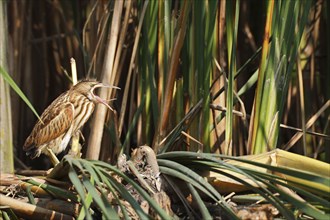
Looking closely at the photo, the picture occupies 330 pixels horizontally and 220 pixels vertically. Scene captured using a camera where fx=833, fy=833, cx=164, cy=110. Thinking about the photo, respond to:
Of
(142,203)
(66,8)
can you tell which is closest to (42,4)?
(66,8)

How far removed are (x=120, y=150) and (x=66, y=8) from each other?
112cm

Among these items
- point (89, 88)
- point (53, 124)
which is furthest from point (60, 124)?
point (89, 88)

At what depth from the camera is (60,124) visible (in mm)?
3541

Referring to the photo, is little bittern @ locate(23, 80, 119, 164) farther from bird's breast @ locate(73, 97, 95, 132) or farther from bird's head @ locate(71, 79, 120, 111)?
bird's head @ locate(71, 79, 120, 111)

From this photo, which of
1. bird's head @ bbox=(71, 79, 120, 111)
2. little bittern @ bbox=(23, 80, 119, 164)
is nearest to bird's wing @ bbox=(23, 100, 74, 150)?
little bittern @ bbox=(23, 80, 119, 164)

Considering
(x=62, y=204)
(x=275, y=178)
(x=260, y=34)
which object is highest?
(x=260, y=34)

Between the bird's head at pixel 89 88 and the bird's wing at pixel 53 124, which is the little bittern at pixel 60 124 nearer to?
the bird's wing at pixel 53 124

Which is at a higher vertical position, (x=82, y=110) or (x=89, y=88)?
(x=89, y=88)

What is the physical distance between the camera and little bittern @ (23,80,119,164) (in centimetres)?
349

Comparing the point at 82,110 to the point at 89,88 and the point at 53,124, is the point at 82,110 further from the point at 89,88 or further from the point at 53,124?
the point at 89,88

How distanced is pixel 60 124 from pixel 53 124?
0.13ft

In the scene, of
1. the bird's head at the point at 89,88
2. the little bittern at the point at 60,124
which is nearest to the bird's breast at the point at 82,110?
the little bittern at the point at 60,124

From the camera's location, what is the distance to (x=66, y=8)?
408 cm

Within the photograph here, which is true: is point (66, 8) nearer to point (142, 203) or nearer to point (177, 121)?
point (177, 121)
